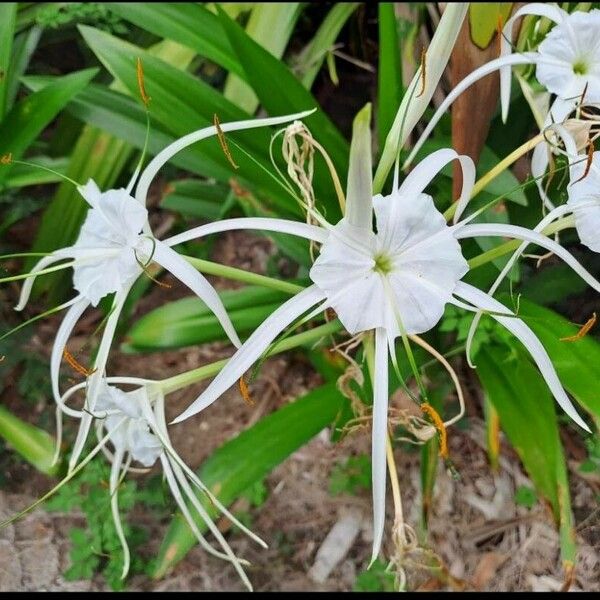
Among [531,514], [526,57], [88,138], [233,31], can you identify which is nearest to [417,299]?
[526,57]

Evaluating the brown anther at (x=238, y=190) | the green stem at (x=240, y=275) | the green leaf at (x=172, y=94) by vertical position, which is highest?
the green leaf at (x=172, y=94)

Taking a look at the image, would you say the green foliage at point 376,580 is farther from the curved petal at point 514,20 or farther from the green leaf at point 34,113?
the green leaf at point 34,113

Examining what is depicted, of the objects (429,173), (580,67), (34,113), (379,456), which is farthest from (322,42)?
(379,456)

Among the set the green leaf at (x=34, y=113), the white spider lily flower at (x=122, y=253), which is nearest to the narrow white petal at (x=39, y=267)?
the white spider lily flower at (x=122, y=253)

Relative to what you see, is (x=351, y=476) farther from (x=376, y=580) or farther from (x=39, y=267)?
(x=39, y=267)

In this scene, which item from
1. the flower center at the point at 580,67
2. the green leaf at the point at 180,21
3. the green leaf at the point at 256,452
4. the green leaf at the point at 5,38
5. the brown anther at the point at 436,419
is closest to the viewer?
the brown anther at the point at 436,419

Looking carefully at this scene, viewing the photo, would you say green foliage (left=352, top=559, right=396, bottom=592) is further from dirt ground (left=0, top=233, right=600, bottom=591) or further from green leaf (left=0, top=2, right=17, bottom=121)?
green leaf (left=0, top=2, right=17, bottom=121)

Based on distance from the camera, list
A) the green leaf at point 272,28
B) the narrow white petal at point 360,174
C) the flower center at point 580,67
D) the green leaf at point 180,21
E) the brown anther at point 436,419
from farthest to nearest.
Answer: the green leaf at point 272,28 < the green leaf at point 180,21 < the flower center at point 580,67 < the brown anther at point 436,419 < the narrow white petal at point 360,174

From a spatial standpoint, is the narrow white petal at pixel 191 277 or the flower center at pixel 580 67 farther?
the flower center at pixel 580 67
